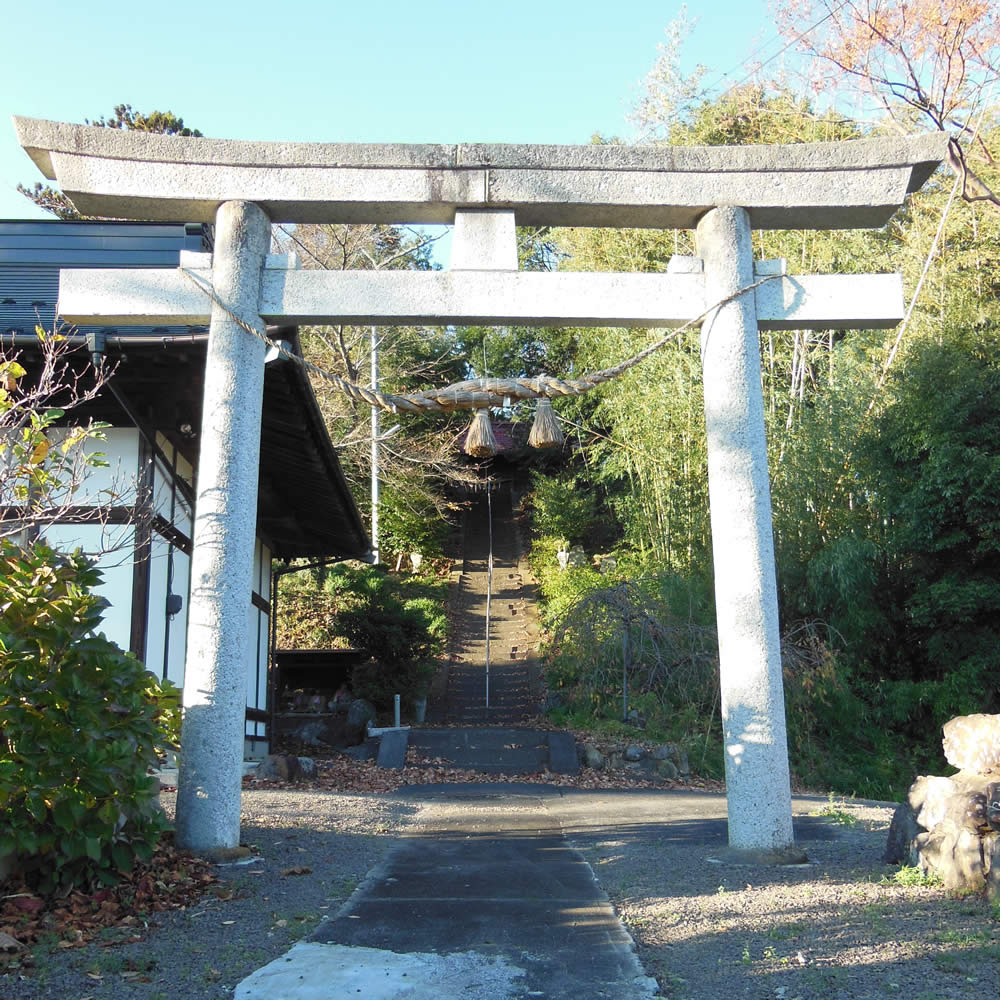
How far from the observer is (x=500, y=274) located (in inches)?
225

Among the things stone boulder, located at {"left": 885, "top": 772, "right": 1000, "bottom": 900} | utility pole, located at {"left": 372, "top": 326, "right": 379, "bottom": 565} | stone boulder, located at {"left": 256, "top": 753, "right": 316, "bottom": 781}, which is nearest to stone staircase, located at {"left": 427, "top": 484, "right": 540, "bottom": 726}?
utility pole, located at {"left": 372, "top": 326, "right": 379, "bottom": 565}

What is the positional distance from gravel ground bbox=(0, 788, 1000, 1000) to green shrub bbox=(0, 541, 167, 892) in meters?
0.50

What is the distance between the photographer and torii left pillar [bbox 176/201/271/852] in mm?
5195

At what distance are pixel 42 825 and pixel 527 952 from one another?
7.01 ft

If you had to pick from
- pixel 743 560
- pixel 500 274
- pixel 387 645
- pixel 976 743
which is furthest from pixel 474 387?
pixel 387 645

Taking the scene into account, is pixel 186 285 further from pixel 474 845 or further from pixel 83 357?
pixel 474 845

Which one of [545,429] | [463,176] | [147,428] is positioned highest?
[463,176]

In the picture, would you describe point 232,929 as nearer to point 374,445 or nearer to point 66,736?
point 66,736

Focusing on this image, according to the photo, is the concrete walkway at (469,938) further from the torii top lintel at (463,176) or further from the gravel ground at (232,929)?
the torii top lintel at (463,176)

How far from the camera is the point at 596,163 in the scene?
5734 mm

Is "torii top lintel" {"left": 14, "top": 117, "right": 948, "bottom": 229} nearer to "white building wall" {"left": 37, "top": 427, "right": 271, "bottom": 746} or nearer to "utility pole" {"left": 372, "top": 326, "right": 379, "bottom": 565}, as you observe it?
"white building wall" {"left": 37, "top": 427, "right": 271, "bottom": 746}

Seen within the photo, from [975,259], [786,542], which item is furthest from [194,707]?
[975,259]

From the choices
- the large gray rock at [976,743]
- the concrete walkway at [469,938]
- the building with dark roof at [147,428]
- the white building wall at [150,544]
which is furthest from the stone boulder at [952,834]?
the white building wall at [150,544]

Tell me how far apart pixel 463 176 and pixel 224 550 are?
105 inches
